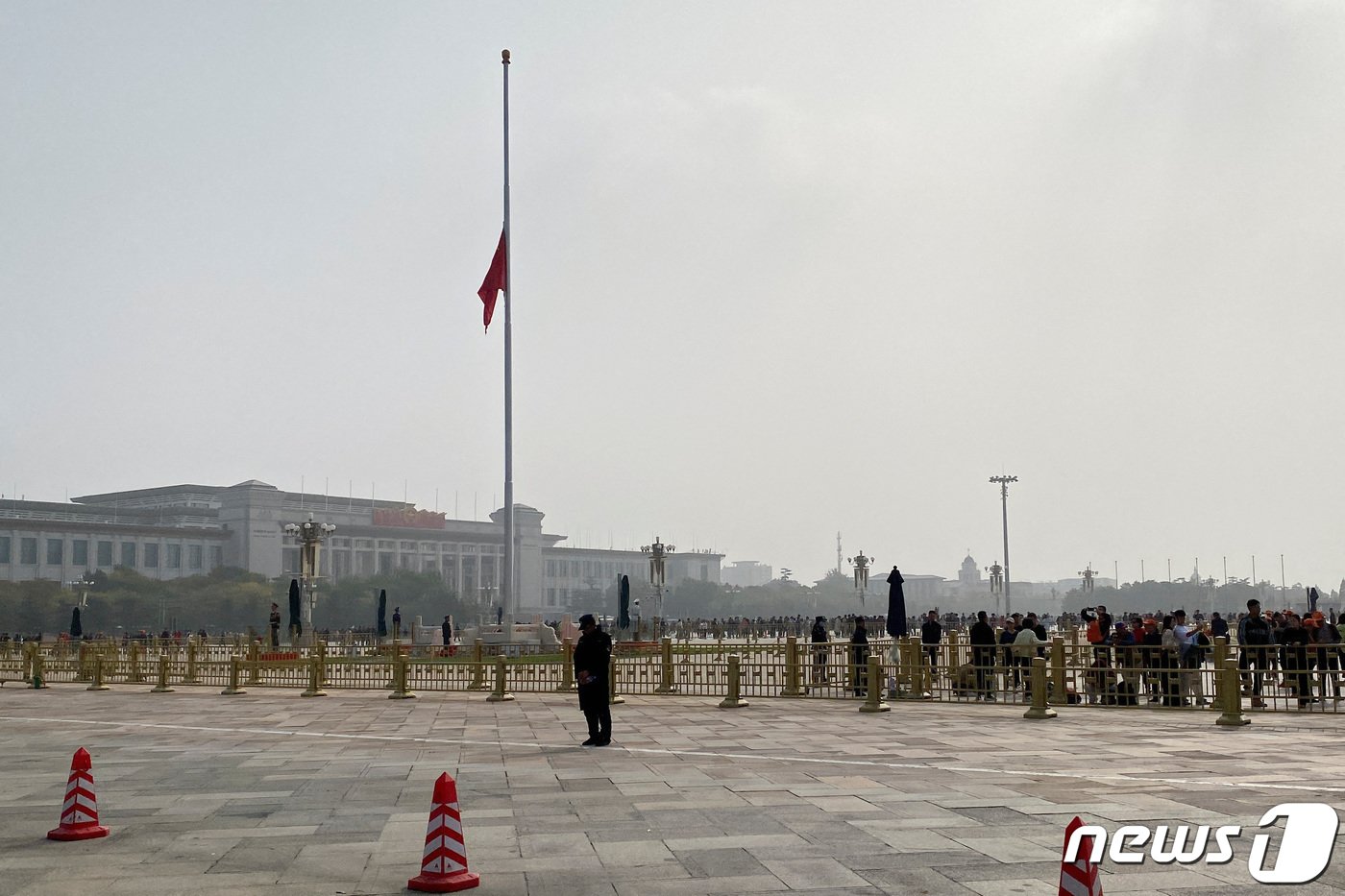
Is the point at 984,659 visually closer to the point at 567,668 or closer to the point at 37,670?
the point at 567,668

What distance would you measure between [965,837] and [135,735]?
523 inches

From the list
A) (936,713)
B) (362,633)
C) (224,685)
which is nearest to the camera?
(936,713)

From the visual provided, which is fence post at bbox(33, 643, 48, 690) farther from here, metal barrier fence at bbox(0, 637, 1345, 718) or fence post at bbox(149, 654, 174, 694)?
fence post at bbox(149, 654, 174, 694)

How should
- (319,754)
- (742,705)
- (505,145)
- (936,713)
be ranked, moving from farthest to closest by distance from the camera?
(505,145)
(742,705)
(936,713)
(319,754)

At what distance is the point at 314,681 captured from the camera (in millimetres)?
24922

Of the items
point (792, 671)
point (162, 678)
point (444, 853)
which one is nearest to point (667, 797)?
point (444, 853)

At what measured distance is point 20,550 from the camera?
100 metres

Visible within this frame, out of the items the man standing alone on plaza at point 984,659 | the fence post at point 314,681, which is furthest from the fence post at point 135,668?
the man standing alone on plaza at point 984,659

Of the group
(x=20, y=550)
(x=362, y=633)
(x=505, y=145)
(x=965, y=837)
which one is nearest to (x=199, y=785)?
(x=965, y=837)

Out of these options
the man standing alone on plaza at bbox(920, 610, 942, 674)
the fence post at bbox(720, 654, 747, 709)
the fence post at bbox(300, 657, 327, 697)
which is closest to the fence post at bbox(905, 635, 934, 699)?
the man standing alone on plaza at bbox(920, 610, 942, 674)

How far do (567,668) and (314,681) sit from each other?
5.62 metres

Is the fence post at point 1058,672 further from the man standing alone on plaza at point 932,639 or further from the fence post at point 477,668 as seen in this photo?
the fence post at point 477,668

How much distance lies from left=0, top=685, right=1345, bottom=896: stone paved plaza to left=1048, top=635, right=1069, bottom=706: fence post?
0.46 meters

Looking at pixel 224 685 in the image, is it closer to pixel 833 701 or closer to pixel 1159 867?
pixel 833 701
